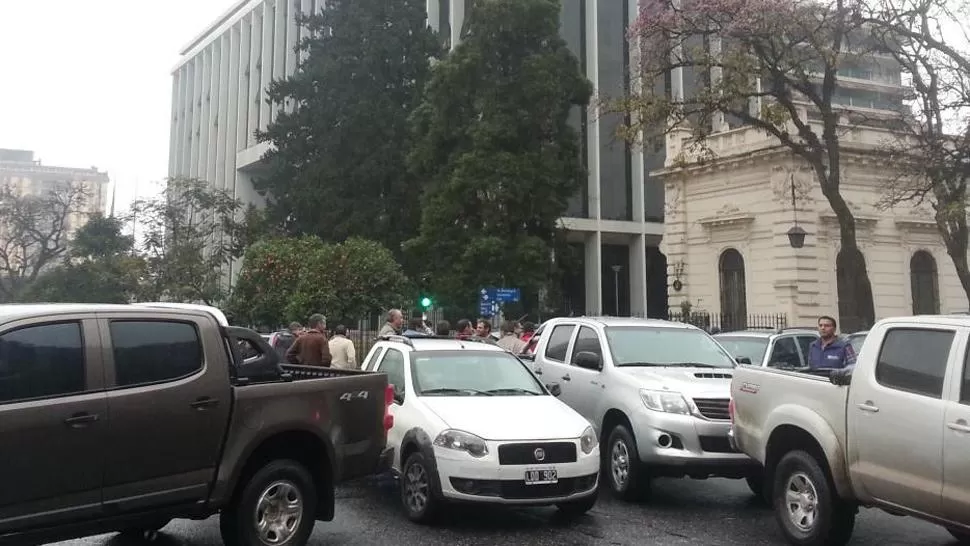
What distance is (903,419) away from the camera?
5570 mm

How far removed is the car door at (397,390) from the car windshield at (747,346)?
6.72m

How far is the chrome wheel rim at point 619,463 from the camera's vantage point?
832 cm

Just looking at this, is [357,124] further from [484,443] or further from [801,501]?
Answer: [801,501]

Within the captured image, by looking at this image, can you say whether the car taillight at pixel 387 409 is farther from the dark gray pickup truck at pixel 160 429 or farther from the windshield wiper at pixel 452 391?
the windshield wiper at pixel 452 391

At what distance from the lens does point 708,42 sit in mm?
19312

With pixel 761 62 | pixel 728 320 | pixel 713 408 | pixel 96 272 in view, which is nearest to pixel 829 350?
pixel 713 408

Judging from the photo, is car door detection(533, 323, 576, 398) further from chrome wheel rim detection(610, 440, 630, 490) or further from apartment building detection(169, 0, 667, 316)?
apartment building detection(169, 0, 667, 316)

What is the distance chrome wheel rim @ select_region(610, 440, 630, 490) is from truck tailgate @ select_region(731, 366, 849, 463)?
1.38 metres

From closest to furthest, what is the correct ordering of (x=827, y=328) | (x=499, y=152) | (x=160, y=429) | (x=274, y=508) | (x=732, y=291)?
(x=160, y=429) → (x=274, y=508) → (x=827, y=328) → (x=499, y=152) → (x=732, y=291)

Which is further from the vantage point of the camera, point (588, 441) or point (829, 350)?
point (829, 350)

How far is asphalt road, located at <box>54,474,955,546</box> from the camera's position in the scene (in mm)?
6703

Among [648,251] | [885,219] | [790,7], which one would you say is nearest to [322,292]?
[790,7]

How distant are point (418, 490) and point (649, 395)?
2.57 meters

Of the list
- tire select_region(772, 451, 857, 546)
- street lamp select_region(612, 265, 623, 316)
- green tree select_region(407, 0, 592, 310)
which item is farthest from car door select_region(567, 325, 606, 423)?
street lamp select_region(612, 265, 623, 316)
